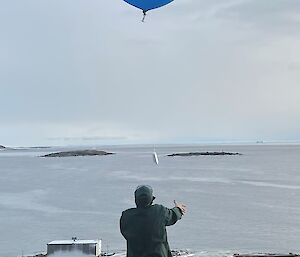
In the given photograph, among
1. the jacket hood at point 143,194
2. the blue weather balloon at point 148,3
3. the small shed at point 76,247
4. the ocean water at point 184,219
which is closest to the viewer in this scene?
the jacket hood at point 143,194

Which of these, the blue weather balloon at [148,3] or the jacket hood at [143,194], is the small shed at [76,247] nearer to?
the blue weather balloon at [148,3]

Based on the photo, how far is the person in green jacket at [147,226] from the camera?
383 cm

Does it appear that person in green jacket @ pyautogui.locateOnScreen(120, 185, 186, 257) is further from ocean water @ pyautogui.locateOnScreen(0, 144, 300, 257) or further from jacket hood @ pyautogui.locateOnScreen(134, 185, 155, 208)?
ocean water @ pyautogui.locateOnScreen(0, 144, 300, 257)

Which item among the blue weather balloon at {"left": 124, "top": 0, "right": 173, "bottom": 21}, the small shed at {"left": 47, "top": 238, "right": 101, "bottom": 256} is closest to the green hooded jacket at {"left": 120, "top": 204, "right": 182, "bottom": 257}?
the blue weather balloon at {"left": 124, "top": 0, "right": 173, "bottom": 21}

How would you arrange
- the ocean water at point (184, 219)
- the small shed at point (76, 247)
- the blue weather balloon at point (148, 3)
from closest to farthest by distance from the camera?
the blue weather balloon at point (148, 3) → the small shed at point (76, 247) → the ocean water at point (184, 219)

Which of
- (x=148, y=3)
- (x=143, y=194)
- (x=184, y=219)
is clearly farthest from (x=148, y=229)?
(x=184, y=219)

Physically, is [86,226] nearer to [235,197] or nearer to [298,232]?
[298,232]

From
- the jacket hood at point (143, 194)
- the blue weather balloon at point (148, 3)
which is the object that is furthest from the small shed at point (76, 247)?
the jacket hood at point (143, 194)

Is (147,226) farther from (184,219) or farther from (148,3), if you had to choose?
(184,219)

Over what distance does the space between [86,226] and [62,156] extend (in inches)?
6267

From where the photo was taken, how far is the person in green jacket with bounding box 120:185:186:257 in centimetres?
383

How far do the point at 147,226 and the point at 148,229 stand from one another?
0.8 inches

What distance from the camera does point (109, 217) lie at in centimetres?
3117

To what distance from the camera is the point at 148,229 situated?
3.85 meters
